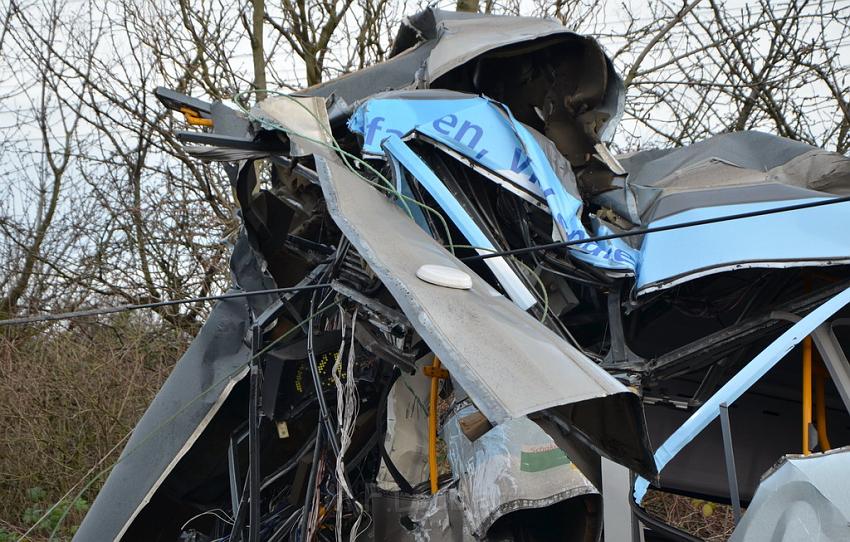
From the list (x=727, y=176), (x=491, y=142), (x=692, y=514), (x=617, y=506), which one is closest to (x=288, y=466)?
(x=617, y=506)

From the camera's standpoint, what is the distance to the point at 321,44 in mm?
10094

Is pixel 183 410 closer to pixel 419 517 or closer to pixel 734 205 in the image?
pixel 419 517

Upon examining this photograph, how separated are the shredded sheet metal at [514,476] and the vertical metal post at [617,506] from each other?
0.06m

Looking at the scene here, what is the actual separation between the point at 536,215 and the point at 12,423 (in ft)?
23.0

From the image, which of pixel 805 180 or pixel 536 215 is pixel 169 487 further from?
pixel 805 180

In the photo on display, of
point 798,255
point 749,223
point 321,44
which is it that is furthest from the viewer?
point 321,44

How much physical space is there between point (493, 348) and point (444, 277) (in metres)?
0.38

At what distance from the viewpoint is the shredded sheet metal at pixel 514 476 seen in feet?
10.6

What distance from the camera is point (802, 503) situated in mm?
2299

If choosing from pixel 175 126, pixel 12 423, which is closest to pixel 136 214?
pixel 175 126

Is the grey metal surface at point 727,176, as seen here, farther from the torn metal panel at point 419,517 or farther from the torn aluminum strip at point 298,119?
the torn metal panel at point 419,517

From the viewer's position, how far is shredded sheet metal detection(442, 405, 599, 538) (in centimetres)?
322

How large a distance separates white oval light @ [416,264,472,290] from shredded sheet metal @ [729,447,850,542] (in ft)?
Result: 3.24

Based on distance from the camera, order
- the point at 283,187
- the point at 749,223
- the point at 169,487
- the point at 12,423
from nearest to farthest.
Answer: the point at 749,223 → the point at 283,187 → the point at 169,487 → the point at 12,423
